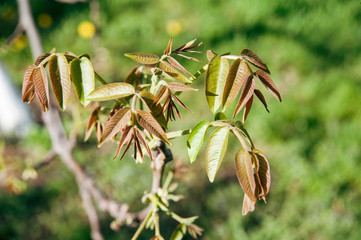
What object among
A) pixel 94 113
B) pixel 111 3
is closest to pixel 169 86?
pixel 94 113

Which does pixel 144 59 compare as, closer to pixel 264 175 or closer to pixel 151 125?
pixel 151 125

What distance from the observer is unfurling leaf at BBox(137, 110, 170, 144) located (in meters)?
0.79

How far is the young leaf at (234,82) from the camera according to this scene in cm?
84

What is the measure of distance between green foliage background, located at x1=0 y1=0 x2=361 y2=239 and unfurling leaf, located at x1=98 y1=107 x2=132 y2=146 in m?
0.95

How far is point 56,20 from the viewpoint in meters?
3.99

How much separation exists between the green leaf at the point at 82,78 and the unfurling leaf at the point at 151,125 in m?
0.14

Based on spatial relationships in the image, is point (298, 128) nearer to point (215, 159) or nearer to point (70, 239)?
point (70, 239)

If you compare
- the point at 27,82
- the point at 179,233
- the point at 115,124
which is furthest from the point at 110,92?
the point at 179,233

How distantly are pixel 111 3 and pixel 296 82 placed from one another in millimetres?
2141

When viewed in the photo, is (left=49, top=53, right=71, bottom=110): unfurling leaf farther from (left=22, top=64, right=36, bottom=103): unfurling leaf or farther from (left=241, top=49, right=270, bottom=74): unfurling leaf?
(left=241, top=49, right=270, bottom=74): unfurling leaf

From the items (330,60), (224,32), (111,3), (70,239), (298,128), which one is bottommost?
(70,239)

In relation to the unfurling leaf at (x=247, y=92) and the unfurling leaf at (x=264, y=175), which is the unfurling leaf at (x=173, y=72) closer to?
the unfurling leaf at (x=247, y=92)

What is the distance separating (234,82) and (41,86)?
452 millimetres

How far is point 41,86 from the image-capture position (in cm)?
84
